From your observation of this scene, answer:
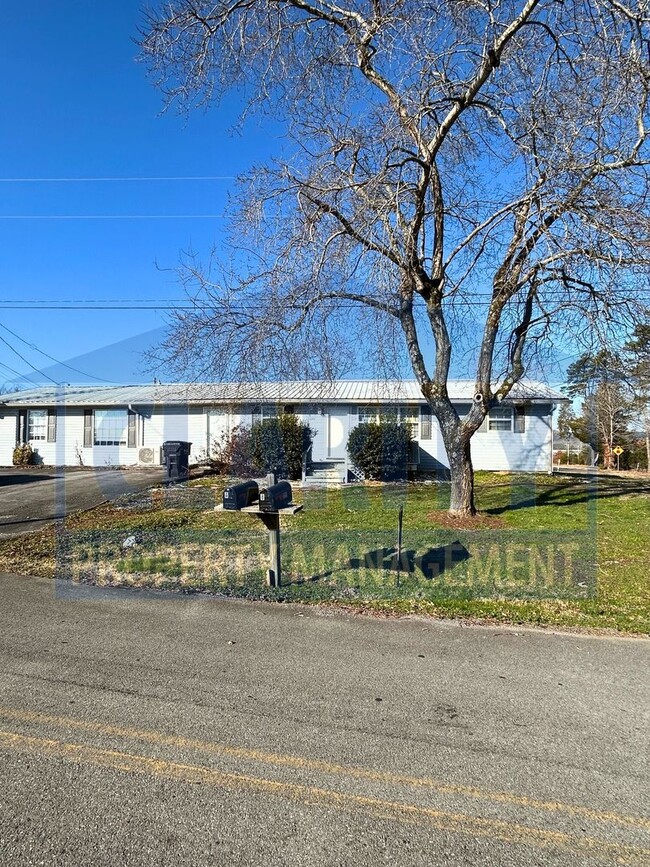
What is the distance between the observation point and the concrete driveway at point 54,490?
1153cm

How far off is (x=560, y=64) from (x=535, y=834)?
11.0 meters

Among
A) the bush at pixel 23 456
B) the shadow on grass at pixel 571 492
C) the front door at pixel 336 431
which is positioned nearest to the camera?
the shadow on grass at pixel 571 492

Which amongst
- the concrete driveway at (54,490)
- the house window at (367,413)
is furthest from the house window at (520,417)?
the concrete driveway at (54,490)

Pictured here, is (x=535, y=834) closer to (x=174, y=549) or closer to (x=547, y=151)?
(x=174, y=549)

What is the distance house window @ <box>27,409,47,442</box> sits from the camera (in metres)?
23.8

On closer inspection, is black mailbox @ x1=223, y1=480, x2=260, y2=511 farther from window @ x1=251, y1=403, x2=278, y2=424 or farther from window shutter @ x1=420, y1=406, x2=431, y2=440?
window shutter @ x1=420, y1=406, x2=431, y2=440

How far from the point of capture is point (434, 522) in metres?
10.9

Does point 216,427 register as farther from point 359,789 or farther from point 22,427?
point 359,789

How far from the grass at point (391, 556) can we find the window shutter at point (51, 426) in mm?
12344

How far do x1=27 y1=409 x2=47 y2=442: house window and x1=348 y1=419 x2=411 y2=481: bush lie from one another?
1399 cm

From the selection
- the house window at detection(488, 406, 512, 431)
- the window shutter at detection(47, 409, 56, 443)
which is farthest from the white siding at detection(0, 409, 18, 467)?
the house window at detection(488, 406, 512, 431)

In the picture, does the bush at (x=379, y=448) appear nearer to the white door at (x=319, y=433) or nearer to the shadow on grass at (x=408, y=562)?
the white door at (x=319, y=433)

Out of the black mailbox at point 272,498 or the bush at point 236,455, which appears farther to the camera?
the bush at point 236,455

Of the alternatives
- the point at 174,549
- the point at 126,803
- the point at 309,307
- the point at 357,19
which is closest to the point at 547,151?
the point at 357,19
